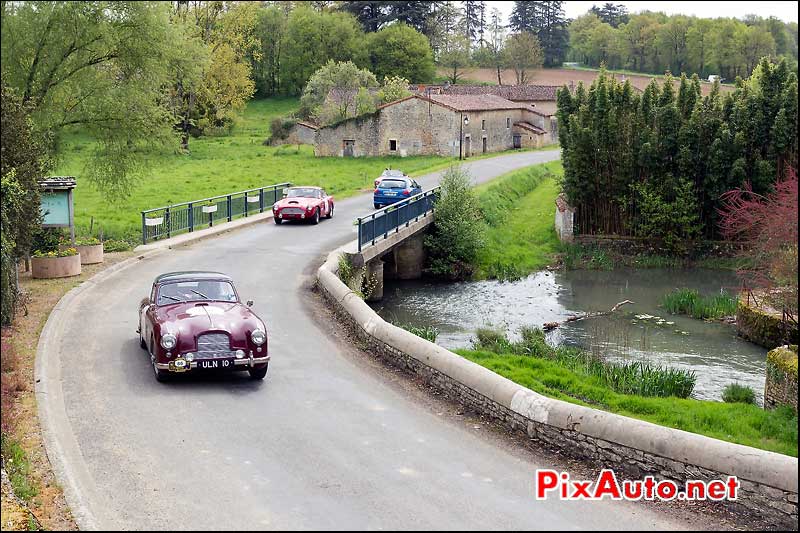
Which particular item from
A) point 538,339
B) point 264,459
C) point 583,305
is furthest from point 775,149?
point 264,459

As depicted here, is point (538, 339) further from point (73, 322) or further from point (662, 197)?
point (662, 197)

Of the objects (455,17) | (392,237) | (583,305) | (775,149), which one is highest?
(455,17)

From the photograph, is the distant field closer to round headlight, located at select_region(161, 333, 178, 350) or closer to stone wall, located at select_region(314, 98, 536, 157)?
stone wall, located at select_region(314, 98, 536, 157)

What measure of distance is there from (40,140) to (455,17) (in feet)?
334

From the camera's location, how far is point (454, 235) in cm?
3309

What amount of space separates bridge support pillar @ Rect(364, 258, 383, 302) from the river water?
48cm

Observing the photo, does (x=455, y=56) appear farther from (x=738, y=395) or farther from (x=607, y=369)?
(x=738, y=395)

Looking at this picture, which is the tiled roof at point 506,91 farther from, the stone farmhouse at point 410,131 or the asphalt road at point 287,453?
the asphalt road at point 287,453

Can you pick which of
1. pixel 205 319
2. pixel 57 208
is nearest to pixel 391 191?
pixel 57 208

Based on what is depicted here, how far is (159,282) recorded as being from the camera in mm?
15594

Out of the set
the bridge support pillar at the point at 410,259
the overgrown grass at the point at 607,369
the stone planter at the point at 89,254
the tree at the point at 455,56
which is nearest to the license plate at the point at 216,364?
the overgrown grass at the point at 607,369

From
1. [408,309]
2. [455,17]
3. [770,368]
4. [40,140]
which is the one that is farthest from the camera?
[455,17]

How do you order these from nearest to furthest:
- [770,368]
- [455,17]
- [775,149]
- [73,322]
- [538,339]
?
1. [770,368]
2. [73,322]
3. [538,339]
4. [775,149]
5. [455,17]
